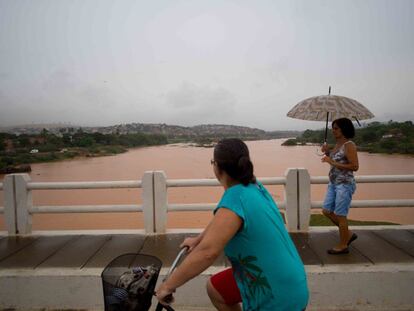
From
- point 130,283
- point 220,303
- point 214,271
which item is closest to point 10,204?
point 214,271

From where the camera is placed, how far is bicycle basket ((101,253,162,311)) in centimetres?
147

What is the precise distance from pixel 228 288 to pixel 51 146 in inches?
1375

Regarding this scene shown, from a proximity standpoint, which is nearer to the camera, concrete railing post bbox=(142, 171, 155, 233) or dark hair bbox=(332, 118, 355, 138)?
dark hair bbox=(332, 118, 355, 138)

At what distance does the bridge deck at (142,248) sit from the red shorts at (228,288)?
1.57 meters

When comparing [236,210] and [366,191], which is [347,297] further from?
[366,191]

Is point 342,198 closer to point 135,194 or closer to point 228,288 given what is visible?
point 228,288

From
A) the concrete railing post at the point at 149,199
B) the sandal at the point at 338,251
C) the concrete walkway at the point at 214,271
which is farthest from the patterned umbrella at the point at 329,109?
the concrete railing post at the point at 149,199

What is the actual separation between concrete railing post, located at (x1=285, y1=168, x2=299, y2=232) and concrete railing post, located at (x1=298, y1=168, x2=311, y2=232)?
2.1 inches

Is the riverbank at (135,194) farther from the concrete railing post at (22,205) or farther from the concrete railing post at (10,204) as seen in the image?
the concrete railing post at (10,204)

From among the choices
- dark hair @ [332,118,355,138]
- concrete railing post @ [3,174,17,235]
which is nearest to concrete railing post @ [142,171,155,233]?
concrete railing post @ [3,174,17,235]

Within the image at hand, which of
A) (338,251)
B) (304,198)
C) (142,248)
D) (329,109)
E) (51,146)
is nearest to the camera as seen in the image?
(338,251)

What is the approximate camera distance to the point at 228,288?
1744mm

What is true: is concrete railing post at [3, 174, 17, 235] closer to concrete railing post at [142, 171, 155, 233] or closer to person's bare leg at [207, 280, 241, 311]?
concrete railing post at [142, 171, 155, 233]

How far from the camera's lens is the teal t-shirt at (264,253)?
4.37 ft
